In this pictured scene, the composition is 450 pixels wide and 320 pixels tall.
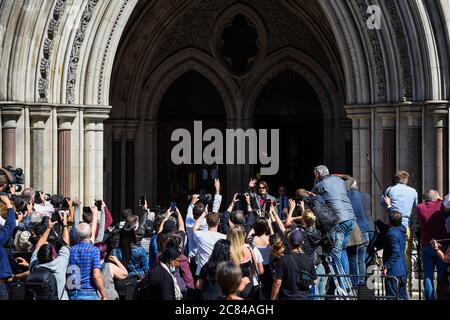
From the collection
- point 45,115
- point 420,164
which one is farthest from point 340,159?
point 45,115

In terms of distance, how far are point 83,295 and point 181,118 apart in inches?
571

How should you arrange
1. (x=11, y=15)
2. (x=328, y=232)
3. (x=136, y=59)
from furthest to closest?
1. (x=136, y=59)
2. (x=11, y=15)
3. (x=328, y=232)

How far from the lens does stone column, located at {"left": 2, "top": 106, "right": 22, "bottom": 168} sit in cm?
1942

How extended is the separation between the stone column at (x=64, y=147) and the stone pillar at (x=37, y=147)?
1.15 feet

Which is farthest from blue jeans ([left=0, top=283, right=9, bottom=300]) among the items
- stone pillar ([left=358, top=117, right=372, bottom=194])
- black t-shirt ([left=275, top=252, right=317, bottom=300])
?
stone pillar ([left=358, top=117, right=372, bottom=194])

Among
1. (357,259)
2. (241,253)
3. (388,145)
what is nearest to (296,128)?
(388,145)

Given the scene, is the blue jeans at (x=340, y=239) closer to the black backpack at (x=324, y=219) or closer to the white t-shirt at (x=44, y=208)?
the black backpack at (x=324, y=219)

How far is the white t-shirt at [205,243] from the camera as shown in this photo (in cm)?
1295

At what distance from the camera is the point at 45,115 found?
1983 centimetres

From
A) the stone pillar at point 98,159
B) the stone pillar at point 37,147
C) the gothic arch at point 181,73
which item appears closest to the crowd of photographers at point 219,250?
the stone pillar at point 37,147

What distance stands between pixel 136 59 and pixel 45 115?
550 centimetres

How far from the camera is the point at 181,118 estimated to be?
26.1 metres
